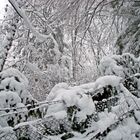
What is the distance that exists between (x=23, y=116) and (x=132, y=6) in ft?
14.0

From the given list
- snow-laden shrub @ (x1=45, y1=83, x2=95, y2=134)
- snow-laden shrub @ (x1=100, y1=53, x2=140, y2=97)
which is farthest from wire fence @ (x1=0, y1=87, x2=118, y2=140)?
snow-laden shrub @ (x1=100, y1=53, x2=140, y2=97)

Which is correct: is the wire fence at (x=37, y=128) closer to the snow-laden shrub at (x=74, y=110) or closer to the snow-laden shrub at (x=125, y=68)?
the snow-laden shrub at (x=74, y=110)

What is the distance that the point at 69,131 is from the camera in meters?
2.93

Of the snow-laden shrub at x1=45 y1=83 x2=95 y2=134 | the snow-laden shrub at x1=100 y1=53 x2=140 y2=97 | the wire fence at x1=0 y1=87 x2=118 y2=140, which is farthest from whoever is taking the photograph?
the snow-laden shrub at x1=100 y1=53 x2=140 y2=97

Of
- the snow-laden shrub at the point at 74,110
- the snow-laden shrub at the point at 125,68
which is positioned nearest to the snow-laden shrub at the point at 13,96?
the snow-laden shrub at the point at 74,110

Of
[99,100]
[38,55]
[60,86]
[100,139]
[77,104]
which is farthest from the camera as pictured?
[38,55]

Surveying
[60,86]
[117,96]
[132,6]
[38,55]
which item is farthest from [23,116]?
[38,55]

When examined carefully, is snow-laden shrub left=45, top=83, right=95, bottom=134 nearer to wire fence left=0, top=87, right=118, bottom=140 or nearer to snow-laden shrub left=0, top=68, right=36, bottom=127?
wire fence left=0, top=87, right=118, bottom=140

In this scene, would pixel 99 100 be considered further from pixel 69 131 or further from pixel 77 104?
pixel 69 131

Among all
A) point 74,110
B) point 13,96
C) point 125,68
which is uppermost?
point 125,68

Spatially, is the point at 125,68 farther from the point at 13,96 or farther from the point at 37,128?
the point at 37,128

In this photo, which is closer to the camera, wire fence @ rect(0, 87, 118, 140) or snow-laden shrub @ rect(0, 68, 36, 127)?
wire fence @ rect(0, 87, 118, 140)

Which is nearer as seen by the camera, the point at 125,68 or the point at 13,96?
the point at 13,96

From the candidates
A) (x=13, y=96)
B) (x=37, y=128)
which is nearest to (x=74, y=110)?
(x=37, y=128)
